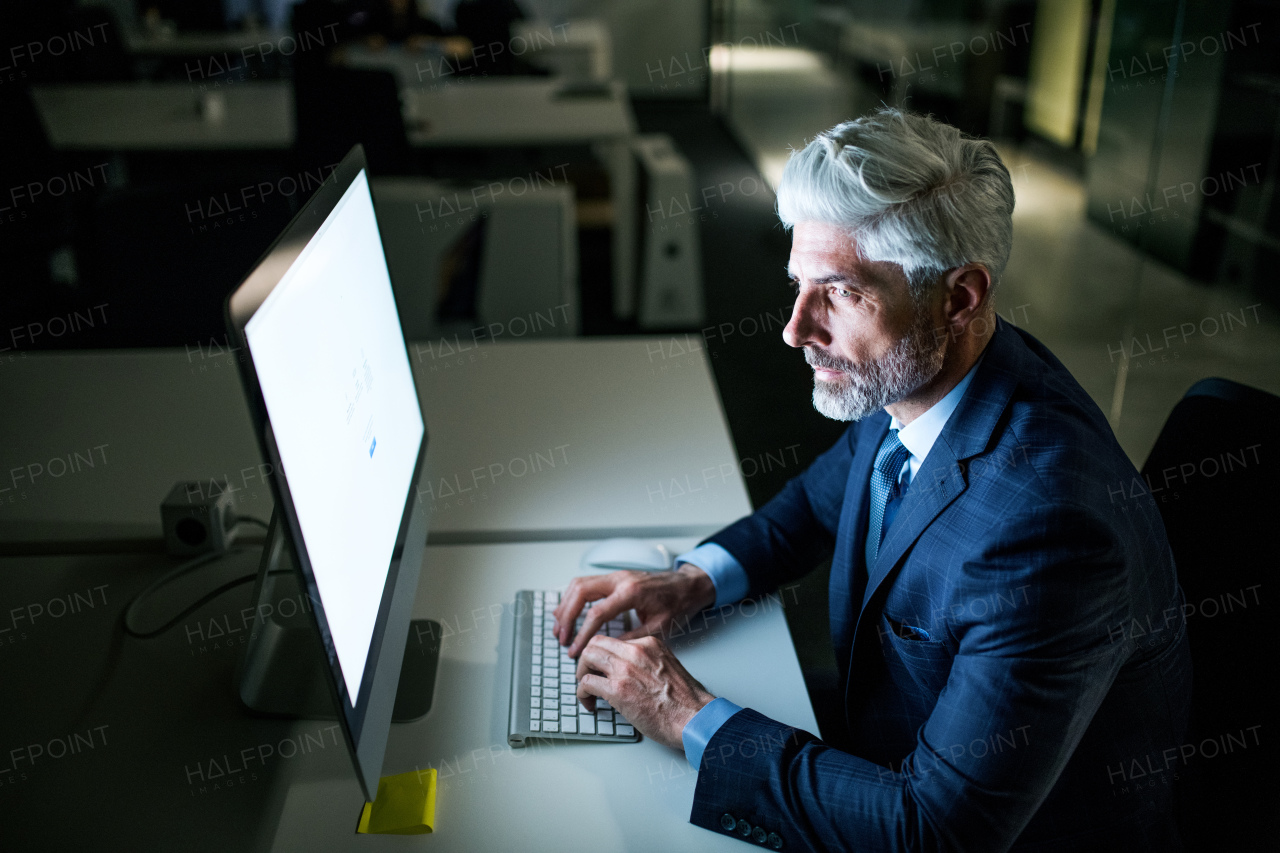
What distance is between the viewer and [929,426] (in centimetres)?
111

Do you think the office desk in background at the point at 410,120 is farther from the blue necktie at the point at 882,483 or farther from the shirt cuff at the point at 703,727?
the shirt cuff at the point at 703,727

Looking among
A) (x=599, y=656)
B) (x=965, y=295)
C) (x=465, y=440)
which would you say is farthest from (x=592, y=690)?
(x=465, y=440)

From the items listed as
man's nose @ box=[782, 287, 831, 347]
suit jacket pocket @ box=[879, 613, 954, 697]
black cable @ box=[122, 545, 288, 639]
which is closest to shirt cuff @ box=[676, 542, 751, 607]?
suit jacket pocket @ box=[879, 613, 954, 697]

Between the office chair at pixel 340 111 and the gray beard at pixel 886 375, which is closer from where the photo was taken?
the gray beard at pixel 886 375

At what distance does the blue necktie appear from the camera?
1173mm

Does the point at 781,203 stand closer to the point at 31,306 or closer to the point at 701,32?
the point at 31,306

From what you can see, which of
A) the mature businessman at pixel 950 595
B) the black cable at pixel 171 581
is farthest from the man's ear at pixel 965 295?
the black cable at pixel 171 581

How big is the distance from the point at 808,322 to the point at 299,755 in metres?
0.74

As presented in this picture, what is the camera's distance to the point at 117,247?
2.23 meters

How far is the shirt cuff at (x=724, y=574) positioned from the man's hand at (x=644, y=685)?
0.19 metres

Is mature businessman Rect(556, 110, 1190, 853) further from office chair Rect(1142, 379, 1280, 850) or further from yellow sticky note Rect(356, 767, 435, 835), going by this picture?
yellow sticky note Rect(356, 767, 435, 835)

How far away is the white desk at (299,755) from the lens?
3.04ft

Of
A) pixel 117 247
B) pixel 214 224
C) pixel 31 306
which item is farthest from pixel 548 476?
pixel 31 306

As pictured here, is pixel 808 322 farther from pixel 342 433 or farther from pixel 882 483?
pixel 342 433
